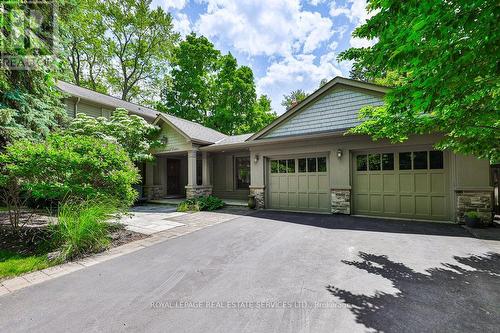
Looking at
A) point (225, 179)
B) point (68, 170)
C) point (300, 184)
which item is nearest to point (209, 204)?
point (225, 179)

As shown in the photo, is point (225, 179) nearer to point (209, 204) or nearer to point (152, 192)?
point (209, 204)

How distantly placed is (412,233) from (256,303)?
200 inches

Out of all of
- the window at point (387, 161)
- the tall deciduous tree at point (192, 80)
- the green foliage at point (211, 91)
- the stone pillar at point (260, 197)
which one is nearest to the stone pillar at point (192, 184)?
the stone pillar at point (260, 197)

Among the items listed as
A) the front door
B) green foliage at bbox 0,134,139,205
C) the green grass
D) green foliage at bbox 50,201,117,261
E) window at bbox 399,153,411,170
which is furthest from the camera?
the front door

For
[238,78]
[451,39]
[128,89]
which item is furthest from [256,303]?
[128,89]

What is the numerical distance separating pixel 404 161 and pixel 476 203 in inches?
81.8

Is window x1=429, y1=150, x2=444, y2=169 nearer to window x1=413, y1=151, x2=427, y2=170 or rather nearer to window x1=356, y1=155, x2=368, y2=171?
window x1=413, y1=151, x2=427, y2=170

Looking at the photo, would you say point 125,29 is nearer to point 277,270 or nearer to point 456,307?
point 277,270

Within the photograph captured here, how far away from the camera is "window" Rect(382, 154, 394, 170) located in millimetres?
7617

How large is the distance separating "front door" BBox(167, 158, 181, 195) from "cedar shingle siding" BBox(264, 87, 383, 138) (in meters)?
7.27

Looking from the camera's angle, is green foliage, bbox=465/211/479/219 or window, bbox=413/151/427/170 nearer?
green foliage, bbox=465/211/479/219

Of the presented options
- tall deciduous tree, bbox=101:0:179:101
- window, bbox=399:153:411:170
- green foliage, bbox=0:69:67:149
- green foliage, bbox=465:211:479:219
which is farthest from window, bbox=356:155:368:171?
tall deciduous tree, bbox=101:0:179:101

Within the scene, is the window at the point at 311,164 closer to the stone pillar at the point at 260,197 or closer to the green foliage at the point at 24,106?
the stone pillar at the point at 260,197

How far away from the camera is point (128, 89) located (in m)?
23.8
